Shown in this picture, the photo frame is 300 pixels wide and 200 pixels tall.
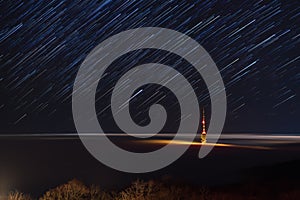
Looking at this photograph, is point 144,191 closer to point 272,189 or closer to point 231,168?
point 272,189

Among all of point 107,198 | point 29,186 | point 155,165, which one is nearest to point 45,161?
point 155,165

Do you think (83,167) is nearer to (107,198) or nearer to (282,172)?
(282,172)

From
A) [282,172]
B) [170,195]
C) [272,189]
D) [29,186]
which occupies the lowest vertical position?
[282,172]

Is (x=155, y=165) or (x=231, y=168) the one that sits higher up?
(x=155, y=165)

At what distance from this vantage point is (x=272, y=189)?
17125 millimetres

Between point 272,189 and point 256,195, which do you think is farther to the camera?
point 272,189

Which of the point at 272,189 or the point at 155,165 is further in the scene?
the point at 155,165

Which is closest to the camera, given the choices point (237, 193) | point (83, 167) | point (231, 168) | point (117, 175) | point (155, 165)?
point (237, 193)

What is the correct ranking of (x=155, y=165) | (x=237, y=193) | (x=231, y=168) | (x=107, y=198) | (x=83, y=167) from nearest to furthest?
1. (x=107, y=198)
2. (x=237, y=193)
3. (x=231, y=168)
4. (x=155, y=165)
5. (x=83, y=167)

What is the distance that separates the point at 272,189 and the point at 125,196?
21.5ft

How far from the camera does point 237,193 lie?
1666cm

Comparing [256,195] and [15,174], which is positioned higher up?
[15,174]

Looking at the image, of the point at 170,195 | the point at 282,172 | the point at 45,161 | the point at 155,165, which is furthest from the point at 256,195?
the point at 45,161

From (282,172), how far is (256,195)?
938 cm
